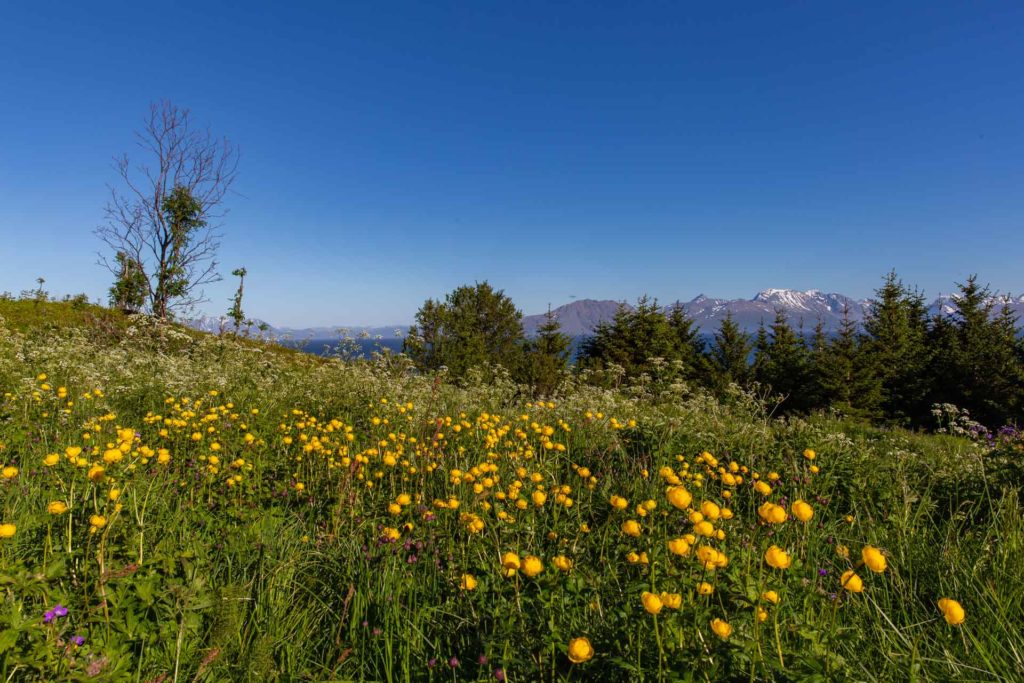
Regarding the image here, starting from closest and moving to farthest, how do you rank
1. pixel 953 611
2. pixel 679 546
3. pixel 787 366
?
1. pixel 953 611
2. pixel 679 546
3. pixel 787 366

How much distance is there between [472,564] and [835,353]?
112 ft

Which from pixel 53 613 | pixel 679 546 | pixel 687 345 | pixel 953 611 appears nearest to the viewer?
pixel 953 611

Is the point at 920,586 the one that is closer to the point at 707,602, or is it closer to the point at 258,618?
the point at 707,602

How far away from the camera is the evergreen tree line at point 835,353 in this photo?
82.7ft

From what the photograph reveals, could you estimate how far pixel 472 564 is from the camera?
2379mm

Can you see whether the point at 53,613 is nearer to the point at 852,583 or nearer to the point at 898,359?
the point at 852,583

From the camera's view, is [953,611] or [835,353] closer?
[953,611]

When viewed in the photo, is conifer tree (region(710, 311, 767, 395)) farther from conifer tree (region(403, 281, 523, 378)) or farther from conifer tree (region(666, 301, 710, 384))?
conifer tree (region(403, 281, 523, 378))

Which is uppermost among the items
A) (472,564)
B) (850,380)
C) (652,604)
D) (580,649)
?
(652,604)

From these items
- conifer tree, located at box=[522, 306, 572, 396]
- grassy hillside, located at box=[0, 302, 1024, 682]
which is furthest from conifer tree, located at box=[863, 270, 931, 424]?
grassy hillside, located at box=[0, 302, 1024, 682]

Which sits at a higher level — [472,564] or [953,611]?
[953,611]

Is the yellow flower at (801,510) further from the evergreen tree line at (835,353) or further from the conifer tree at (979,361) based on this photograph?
the conifer tree at (979,361)

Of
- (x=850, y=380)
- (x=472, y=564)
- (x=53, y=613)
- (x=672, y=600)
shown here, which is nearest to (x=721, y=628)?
(x=672, y=600)

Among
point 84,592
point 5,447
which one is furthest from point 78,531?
point 5,447
